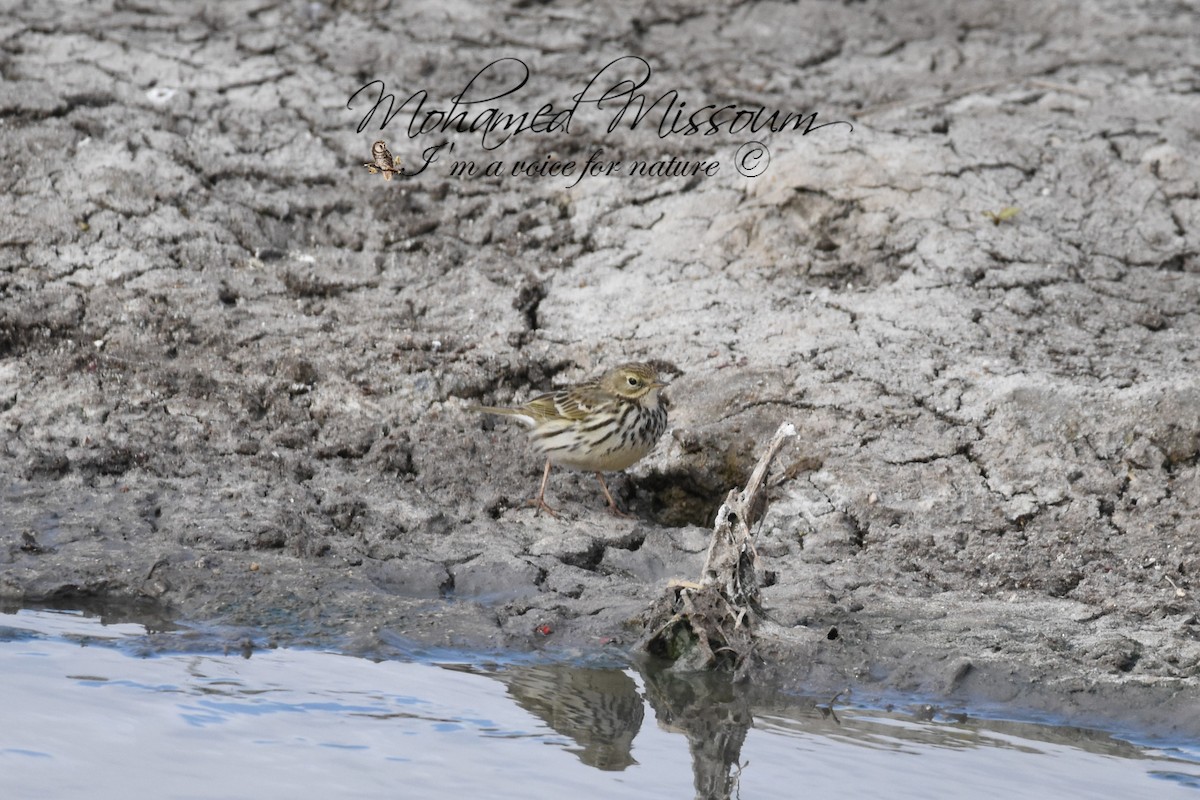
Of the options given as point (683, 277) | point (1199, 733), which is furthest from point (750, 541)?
point (683, 277)

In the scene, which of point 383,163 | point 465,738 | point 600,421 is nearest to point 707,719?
point 465,738

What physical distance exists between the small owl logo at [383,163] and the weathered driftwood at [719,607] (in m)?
3.45

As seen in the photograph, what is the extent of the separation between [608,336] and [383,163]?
6.13 ft

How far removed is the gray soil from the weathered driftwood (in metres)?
0.13

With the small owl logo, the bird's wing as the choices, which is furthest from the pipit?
the small owl logo

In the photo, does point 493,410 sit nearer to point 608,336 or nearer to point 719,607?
point 608,336

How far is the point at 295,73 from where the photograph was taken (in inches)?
372

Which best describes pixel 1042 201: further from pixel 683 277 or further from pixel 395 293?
pixel 395 293

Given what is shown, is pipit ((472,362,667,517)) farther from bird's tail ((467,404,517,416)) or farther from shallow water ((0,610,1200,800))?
shallow water ((0,610,1200,800))

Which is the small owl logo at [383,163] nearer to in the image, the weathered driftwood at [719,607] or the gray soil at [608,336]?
the gray soil at [608,336]

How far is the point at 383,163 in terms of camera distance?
8328 millimetres

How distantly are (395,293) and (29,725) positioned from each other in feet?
12.0

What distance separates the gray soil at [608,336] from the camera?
5578mm

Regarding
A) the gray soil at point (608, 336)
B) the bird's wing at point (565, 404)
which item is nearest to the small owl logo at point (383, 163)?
the gray soil at point (608, 336)
